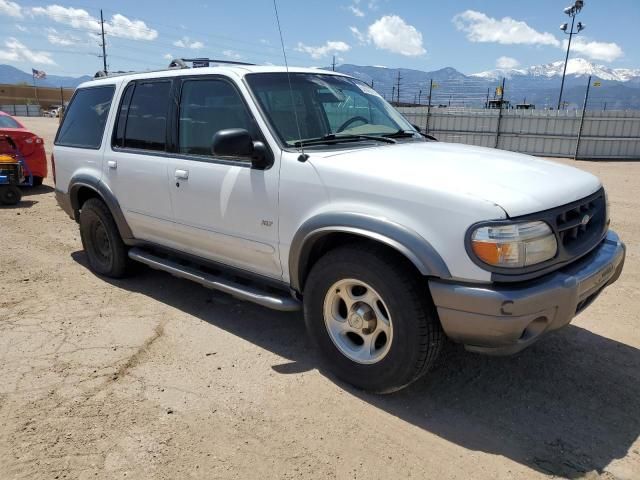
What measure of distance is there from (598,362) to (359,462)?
2.04 meters

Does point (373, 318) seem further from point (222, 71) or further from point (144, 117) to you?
point (144, 117)

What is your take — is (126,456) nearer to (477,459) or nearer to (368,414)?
(368,414)

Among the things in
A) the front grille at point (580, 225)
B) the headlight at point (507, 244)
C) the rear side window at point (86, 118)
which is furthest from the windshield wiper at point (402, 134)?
the rear side window at point (86, 118)

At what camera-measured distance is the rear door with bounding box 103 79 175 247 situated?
4.24m

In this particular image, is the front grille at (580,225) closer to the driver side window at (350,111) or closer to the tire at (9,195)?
the driver side window at (350,111)

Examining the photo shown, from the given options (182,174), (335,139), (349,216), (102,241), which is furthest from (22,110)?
(349,216)

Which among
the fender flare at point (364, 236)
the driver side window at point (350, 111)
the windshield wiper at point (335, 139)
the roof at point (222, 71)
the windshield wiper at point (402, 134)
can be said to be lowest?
the fender flare at point (364, 236)

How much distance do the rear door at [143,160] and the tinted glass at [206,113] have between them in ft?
0.76

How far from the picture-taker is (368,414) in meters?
3.02

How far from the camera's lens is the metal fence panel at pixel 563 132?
61.1 ft

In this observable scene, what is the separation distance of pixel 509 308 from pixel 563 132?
1869cm

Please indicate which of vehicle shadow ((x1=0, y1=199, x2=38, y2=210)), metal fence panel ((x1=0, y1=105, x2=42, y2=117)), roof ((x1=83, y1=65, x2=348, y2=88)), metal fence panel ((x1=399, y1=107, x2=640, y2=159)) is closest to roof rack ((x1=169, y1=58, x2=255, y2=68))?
roof ((x1=83, y1=65, x2=348, y2=88))

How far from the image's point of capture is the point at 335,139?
3588 millimetres

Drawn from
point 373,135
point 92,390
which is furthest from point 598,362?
point 92,390
